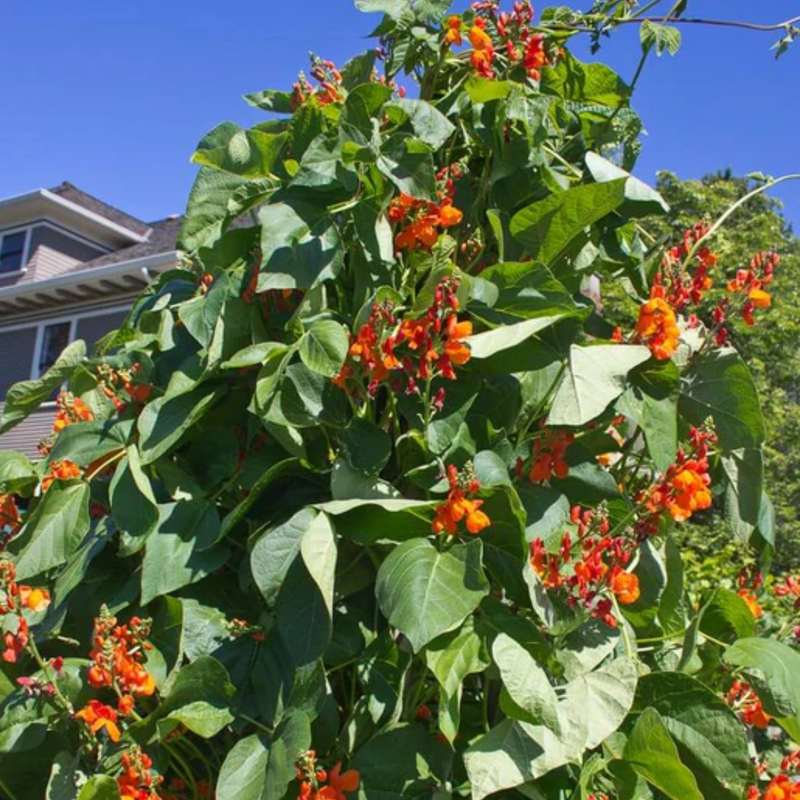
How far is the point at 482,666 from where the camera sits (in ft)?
3.80

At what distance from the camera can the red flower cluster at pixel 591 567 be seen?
1.21 metres

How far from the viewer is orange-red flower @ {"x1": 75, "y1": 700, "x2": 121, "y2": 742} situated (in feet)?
3.91

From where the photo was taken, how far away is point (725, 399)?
1.39 metres

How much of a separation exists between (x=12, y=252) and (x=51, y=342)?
8.75 ft

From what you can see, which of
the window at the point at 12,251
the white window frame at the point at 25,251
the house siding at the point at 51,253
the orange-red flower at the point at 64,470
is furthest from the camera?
the window at the point at 12,251

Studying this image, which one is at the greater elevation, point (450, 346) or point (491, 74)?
point (491, 74)

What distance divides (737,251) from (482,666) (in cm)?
1840

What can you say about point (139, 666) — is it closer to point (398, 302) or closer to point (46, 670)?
point (46, 670)

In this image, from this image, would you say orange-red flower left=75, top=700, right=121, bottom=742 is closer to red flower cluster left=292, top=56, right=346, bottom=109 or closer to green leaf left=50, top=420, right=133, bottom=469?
green leaf left=50, top=420, right=133, bottom=469

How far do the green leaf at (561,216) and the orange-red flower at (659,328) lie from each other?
0.48 ft

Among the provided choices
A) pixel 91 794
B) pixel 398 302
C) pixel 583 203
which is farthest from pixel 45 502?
pixel 583 203

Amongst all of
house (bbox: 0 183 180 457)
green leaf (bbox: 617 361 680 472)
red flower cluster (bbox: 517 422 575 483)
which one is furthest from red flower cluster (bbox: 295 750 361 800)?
house (bbox: 0 183 180 457)

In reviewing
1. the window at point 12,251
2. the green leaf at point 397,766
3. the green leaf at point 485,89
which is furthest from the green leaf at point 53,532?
the window at point 12,251

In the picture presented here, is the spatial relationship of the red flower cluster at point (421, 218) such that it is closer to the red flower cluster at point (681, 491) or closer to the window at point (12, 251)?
the red flower cluster at point (681, 491)
